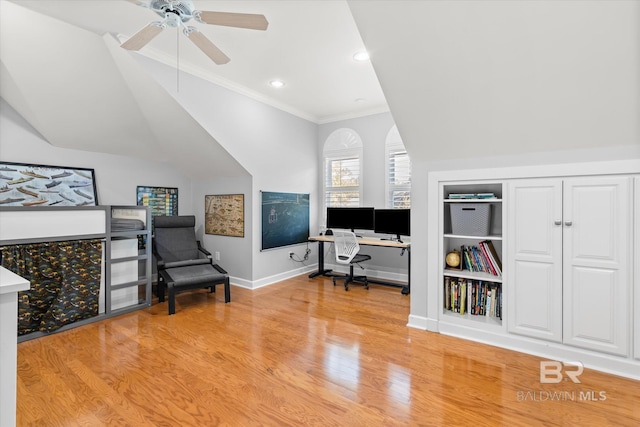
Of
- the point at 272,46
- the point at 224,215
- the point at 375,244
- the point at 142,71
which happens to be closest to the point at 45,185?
the point at 142,71

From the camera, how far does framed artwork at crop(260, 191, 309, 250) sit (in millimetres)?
4561

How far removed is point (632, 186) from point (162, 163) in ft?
17.4

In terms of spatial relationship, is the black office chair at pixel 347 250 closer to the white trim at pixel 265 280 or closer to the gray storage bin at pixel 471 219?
the white trim at pixel 265 280

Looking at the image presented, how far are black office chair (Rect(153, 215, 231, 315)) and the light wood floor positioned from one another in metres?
0.48

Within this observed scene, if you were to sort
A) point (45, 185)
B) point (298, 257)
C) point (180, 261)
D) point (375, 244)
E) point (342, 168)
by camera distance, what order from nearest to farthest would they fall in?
point (45, 185) < point (180, 261) < point (375, 244) < point (298, 257) < point (342, 168)

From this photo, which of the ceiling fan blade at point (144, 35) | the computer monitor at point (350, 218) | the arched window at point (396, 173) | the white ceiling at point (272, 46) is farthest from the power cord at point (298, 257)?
the ceiling fan blade at point (144, 35)

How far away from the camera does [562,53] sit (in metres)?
1.86

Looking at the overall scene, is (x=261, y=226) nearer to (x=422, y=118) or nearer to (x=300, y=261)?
(x=300, y=261)

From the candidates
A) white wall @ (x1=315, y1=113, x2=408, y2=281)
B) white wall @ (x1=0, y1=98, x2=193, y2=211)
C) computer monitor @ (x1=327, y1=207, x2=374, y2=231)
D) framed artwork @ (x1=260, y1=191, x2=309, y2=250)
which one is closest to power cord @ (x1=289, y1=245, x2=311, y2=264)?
framed artwork @ (x1=260, y1=191, x2=309, y2=250)

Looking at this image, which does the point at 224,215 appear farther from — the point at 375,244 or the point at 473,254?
the point at 473,254

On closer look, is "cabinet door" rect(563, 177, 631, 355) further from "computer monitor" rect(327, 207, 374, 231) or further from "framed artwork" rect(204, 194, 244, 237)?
"framed artwork" rect(204, 194, 244, 237)

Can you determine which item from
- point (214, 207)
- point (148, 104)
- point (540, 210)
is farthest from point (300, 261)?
point (540, 210)

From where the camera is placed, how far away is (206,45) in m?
2.28

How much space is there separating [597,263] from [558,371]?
84 centimetres
